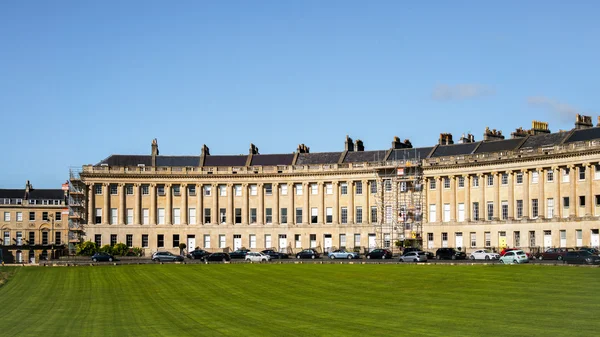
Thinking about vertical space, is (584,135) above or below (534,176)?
above

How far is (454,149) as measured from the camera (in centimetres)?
11681

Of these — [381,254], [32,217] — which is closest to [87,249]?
[381,254]

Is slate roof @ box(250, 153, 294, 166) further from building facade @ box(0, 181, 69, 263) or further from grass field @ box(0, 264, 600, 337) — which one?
grass field @ box(0, 264, 600, 337)

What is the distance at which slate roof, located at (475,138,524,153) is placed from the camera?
354ft

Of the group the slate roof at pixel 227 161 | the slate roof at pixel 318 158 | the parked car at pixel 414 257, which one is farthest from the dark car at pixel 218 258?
the slate roof at pixel 227 161

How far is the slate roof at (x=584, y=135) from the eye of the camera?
319ft

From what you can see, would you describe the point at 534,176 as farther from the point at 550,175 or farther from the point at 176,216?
the point at 176,216

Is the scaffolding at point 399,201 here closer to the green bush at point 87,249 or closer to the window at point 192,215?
the window at point 192,215

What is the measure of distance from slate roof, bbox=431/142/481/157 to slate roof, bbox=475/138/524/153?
1599 millimetres

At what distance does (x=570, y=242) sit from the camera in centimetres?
9562

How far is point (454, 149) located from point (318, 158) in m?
22.0

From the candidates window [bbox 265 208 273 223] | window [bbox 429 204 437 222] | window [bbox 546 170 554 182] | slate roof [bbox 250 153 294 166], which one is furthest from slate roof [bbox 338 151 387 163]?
window [bbox 546 170 554 182]

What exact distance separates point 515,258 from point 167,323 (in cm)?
4467

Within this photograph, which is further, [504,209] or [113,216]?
[113,216]
